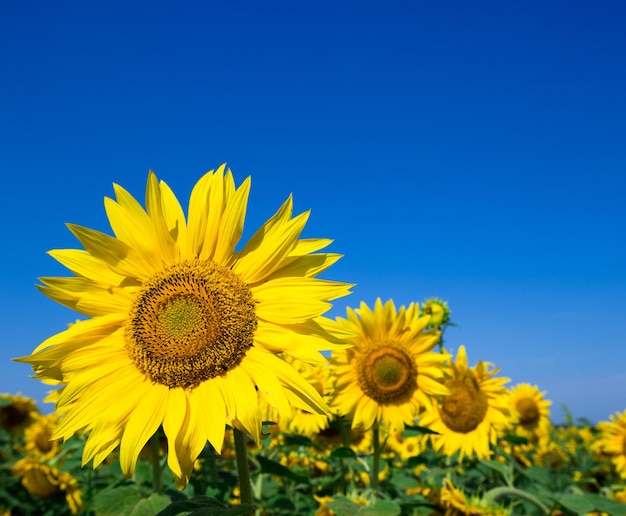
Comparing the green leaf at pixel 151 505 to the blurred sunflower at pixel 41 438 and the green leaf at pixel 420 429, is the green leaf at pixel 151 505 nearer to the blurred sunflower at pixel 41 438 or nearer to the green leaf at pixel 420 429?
the green leaf at pixel 420 429

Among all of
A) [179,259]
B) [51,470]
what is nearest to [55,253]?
[179,259]

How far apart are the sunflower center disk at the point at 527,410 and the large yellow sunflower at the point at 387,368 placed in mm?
4443

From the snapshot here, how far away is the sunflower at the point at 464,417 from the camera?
19.6ft

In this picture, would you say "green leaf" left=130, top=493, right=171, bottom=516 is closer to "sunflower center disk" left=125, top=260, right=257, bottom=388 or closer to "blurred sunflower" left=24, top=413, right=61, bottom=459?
"sunflower center disk" left=125, top=260, right=257, bottom=388

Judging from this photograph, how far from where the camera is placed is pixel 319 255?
2805 mm

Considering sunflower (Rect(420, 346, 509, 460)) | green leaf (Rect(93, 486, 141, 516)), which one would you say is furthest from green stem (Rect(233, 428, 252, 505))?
sunflower (Rect(420, 346, 509, 460))

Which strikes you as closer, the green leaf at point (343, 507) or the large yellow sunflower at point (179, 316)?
the large yellow sunflower at point (179, 316)

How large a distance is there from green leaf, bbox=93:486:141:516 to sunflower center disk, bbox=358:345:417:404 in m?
1.97

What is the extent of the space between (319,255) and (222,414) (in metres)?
0.78

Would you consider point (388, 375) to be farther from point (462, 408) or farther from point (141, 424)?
point (141, 424)

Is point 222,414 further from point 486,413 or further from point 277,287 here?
point 486,413

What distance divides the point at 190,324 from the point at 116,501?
4.13 ft

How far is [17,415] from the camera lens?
31.6ft

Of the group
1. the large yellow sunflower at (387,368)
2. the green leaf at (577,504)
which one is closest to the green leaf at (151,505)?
the large yellow sunflower at (387,368)
